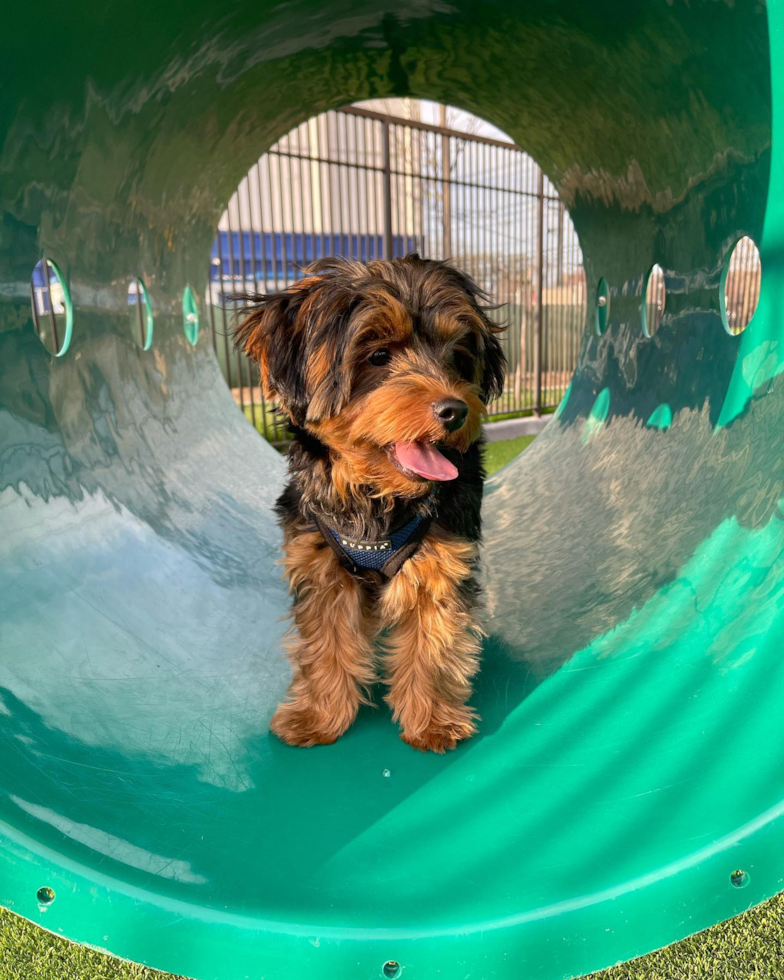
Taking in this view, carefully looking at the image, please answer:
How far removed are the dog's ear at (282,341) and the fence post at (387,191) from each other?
7.51 m

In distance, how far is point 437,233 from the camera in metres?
11.2

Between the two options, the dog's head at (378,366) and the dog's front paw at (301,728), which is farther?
the dog's front paw at (301,728)

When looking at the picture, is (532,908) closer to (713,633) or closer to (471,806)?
(471,806)

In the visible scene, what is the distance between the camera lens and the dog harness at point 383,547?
2713mm

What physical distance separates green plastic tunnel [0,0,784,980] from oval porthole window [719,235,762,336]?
5cm

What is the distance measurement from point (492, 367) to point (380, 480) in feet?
2.31

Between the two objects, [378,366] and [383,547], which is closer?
[378,366]

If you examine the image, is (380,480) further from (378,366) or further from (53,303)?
(53,303)

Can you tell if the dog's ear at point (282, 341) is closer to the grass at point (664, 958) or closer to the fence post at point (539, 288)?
the grass at point (664, 958)

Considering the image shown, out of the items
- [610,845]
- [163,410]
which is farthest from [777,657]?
[163,410]

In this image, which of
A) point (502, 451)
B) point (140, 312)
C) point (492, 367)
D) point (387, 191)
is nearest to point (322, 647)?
point (492, 367)

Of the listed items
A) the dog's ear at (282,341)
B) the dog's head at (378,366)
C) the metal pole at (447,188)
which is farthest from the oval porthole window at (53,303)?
the metal pole at (447,188)

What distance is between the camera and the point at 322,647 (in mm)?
2838

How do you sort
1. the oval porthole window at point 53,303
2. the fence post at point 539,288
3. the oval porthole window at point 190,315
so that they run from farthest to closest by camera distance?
1. the fence post at point 539,288
2. the oval porthole window at point 190,315
3. the oval porthole window at point 53,303
